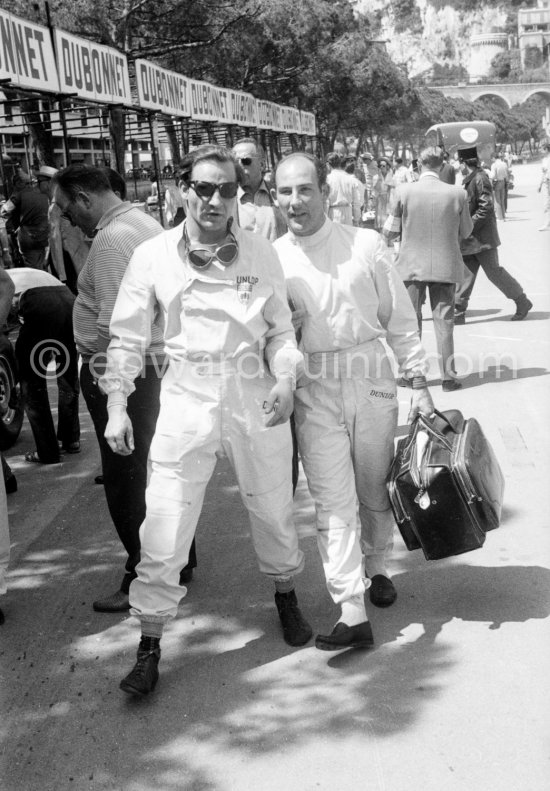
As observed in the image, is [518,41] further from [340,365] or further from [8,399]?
[340,365]

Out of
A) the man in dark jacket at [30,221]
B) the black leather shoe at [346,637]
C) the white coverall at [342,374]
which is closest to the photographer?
the black leather shoe at [346,637]

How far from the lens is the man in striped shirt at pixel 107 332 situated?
4172 mm

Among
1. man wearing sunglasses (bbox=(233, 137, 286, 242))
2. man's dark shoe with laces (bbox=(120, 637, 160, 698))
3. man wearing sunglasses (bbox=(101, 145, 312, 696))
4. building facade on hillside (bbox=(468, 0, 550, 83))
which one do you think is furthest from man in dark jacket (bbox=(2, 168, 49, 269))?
building facade on hillside (bbox=(468, 0, 550, 83))

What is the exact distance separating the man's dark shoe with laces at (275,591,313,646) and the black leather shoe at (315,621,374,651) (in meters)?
0.15

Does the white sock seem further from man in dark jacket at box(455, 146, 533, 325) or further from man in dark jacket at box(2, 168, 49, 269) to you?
man in dark jacket at box(2, 168, 49, 269)

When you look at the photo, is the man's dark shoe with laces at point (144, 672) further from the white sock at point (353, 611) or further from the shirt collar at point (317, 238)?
the shirt collar at point (317, 238)

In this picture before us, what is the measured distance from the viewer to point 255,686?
359cm

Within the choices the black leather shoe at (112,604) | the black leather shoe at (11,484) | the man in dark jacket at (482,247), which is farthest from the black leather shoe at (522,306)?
the black leather shoe at (112,604)

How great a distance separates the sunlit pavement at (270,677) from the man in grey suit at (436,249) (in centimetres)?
236

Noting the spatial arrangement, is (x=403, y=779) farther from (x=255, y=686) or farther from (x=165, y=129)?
(x=165, y=129)

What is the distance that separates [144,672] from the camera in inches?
139

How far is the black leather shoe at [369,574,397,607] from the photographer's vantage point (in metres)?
4.16

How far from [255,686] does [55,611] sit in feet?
3.85

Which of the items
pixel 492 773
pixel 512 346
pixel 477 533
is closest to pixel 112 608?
pixel 477 533
